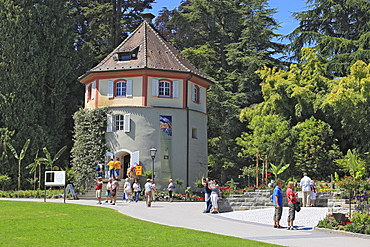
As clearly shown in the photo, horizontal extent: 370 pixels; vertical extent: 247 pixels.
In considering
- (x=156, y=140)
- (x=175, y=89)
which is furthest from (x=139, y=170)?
(x=175, y=89)

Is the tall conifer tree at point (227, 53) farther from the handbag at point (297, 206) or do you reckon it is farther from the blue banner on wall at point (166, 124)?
the handbag at point (297, 206)

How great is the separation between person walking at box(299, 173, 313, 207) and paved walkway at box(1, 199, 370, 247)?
2000 mm

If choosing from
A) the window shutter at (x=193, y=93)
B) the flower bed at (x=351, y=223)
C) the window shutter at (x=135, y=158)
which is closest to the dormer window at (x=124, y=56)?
the window shutter at (x=193, y=93)

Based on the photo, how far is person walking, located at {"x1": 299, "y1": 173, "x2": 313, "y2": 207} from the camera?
25130mm

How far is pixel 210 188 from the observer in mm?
23297

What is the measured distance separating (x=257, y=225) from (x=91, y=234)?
23.0ft

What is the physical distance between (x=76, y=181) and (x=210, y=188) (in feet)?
54.8

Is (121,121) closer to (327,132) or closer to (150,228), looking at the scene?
(327,132)

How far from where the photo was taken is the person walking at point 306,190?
989 inches

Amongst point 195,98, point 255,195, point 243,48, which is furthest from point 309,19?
point 255,195

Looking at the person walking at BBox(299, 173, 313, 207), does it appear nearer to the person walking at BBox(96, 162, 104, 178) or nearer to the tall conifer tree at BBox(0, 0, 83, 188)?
the person walking at BBox(96, 162, 104, 178)

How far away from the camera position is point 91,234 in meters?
13.6

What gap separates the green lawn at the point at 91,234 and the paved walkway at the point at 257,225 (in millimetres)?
1484

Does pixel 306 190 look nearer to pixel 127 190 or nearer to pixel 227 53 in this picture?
pixel 127 190
